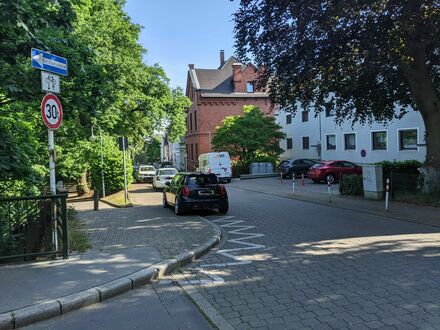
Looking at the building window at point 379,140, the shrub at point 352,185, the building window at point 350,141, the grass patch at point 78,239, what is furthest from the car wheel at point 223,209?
the building window at point 350,141

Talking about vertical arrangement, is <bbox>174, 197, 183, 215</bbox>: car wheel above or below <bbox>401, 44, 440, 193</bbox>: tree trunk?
below

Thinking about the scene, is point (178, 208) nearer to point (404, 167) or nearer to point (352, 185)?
point (352, 185)

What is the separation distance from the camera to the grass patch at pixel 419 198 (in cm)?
1378

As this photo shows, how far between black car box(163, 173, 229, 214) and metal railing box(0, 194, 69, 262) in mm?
6327

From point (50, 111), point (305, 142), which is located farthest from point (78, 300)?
point (305, 142)

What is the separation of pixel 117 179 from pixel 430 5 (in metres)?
19.1

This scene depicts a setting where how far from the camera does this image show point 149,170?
40094 millimetres

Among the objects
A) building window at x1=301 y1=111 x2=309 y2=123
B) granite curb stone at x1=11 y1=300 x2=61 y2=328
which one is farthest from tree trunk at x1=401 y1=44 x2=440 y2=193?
building window at x1=301 y1=111 x2=309 y2=123

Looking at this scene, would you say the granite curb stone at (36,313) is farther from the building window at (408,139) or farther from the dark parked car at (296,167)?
the dark parked car at (296,167)

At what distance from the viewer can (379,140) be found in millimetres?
30969

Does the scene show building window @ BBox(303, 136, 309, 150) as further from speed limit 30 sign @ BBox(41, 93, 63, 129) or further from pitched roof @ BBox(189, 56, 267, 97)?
speed limit 30 sign @ BBox(41, 93, 63, 129)

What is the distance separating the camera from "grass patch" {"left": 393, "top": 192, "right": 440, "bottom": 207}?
13778 mm

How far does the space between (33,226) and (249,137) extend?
32.0 meters

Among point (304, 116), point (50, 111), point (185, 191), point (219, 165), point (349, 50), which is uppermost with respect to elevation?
point (304, 116)
